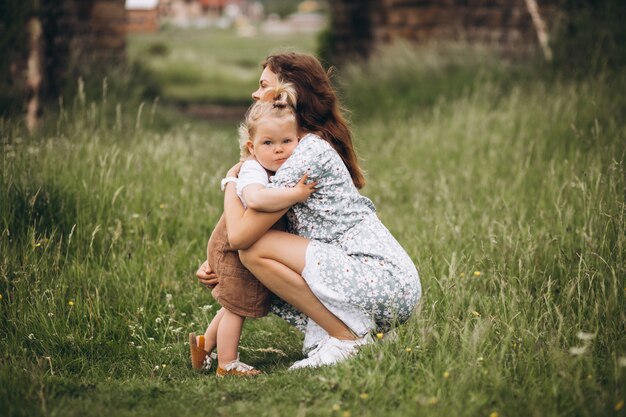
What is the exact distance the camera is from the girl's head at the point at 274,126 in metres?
3.35

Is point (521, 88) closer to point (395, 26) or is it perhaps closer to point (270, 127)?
point (395, 26)

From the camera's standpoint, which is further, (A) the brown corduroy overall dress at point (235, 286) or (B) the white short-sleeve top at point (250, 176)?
(A) the brown corduroy overall dress at point (235, 286)

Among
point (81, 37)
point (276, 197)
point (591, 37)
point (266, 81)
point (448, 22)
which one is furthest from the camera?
point (448, 22)

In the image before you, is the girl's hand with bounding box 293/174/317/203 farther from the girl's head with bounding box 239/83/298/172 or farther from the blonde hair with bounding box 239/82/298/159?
the blonde hair with bounding box 239/82/298/159

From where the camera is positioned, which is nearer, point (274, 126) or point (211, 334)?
point (274, 126)

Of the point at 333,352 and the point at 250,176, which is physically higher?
the point at 250,176

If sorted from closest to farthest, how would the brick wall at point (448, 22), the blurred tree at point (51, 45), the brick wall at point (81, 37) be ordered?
1. the blurred tree at point (51, 45)
2. the brick wall at point (81, 37)
3. the brick wall at point (448, 22)

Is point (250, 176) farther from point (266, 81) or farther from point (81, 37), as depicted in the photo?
point (81, 37)

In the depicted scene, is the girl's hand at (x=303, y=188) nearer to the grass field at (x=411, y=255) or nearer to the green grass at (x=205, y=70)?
the grass field at (x=411, y=255)

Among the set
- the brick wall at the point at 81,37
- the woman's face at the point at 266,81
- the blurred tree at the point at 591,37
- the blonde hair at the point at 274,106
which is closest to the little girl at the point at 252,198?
the blonde hair at the point at 274,106

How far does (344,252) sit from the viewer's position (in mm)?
3375

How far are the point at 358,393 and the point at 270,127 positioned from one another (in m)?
1.25

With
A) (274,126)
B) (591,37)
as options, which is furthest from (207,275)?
(591,37)

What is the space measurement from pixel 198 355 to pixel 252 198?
0.86 m
